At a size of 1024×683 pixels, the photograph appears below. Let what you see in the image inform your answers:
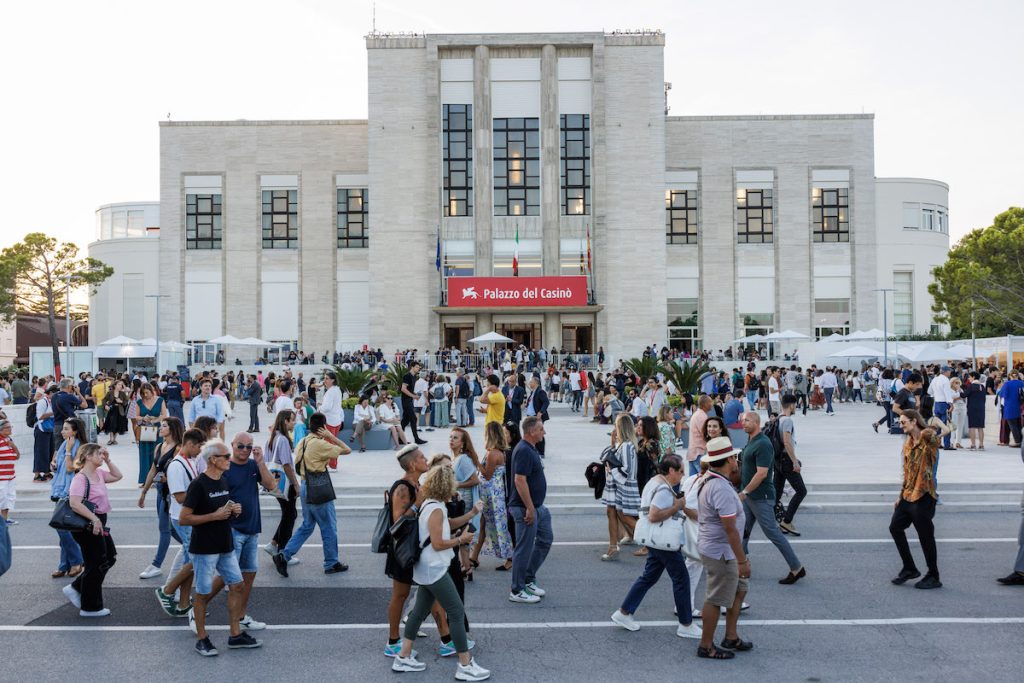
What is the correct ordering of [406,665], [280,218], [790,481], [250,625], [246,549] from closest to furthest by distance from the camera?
[406,665], [246,549], [250,625], [790,481], [280,218]

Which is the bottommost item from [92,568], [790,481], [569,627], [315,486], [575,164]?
[569,627]

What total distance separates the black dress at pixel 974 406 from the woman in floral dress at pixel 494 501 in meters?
13.2

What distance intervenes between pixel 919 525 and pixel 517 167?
40622 mm

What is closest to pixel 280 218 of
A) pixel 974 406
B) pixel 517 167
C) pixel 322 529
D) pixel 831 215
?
pixel 517 167

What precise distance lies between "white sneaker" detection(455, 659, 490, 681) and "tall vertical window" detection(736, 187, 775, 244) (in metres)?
A: 47.6

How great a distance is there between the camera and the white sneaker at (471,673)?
18.8 feet

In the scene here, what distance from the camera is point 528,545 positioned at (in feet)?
24.6

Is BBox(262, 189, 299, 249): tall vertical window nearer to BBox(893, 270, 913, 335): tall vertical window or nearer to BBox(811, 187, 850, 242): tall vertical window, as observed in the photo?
BBox(811, 187, 850, 242): tall vertical window

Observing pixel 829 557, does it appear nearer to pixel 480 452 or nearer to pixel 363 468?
pixel 363 468

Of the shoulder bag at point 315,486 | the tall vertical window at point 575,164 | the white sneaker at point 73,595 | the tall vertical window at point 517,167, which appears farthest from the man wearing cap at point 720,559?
the tall vertical window at point 575,164

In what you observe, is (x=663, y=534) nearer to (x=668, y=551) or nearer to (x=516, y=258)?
(x=668, y=551)

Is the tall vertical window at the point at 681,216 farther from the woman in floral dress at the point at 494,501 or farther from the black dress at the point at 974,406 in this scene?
the woman in floral dress at the point at 494,501

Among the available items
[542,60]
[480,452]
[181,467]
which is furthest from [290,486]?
[542,60]

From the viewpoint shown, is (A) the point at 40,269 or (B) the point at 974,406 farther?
(A) the point at 40,269
